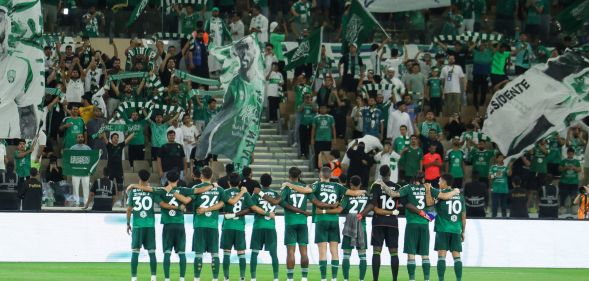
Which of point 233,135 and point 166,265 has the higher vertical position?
point 233,135

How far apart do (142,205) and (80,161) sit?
9.60 meters

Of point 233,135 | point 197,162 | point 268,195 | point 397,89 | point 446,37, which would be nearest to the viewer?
point 268,195

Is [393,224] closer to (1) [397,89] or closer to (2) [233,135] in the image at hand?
(2) [233,135]

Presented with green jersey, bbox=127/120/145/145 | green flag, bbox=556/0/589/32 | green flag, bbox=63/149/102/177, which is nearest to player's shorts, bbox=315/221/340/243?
green flag, bbox=63/149/102/177

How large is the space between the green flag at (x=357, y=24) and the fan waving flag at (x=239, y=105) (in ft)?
14.8

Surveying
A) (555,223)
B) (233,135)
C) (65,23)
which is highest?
(65,23)

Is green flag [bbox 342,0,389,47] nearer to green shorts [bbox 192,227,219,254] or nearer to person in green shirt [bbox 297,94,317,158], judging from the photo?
person in green shirt [bbox 297,94,317,158]

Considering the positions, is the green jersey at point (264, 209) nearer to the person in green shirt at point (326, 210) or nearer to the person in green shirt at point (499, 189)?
the person in green shirt at point (326, 210)

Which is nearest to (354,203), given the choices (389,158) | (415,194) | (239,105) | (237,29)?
(415,194)

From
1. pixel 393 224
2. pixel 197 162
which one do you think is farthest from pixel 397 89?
pixel 393 224

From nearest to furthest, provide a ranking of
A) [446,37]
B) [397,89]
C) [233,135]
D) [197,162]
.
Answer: [233,135], [197,162], [397,89], [446,37]

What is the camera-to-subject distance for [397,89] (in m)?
39.0

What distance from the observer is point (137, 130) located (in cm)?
3609

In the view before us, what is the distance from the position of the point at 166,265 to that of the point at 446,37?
20.1 meters
